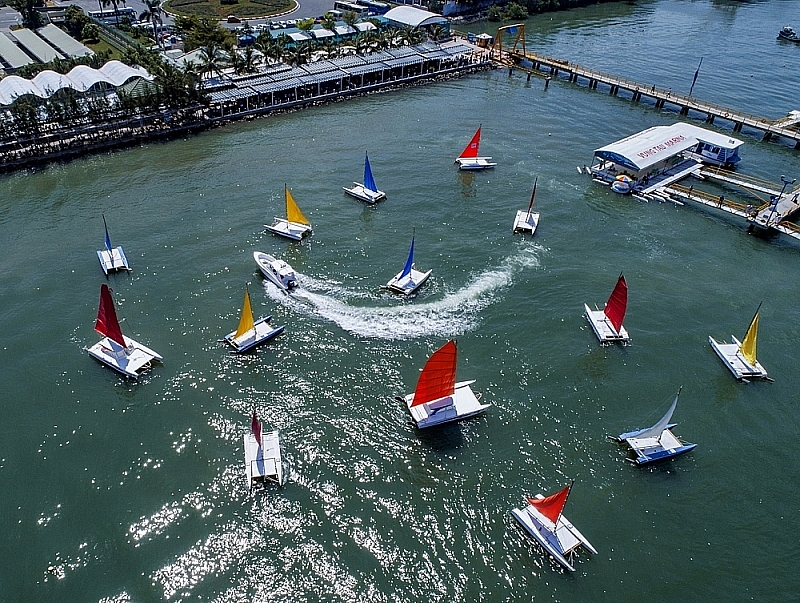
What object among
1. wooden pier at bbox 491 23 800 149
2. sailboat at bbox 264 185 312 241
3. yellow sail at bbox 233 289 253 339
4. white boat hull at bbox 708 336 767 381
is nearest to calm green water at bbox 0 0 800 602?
white boat hull at bbox 708 336 767 381

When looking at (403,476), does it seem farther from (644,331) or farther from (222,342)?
(644,331)

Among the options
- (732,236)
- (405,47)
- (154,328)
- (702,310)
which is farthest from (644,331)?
(405,47)

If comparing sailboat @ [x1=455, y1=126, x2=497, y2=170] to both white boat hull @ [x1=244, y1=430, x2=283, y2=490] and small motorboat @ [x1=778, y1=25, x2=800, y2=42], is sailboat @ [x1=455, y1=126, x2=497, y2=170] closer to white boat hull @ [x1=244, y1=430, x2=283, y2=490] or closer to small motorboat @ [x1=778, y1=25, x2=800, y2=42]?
white boat hull @ [x1=244, y1=430, x2=283, y2=490]

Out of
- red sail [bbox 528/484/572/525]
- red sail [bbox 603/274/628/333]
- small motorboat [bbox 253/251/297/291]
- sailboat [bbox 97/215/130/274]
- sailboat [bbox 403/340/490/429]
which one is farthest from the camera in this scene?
sailboat [bbox 97/215/130/274]

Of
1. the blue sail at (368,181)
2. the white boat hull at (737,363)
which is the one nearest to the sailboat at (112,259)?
the blue sail at (368,181)

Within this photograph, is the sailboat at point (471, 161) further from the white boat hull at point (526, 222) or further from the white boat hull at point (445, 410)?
the white boat hull at point (445, 410)

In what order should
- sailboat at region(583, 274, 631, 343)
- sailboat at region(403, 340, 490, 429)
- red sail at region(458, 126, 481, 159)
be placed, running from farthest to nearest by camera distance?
red sail at region(458, 126, 481, 159), sailboat at region(583, 274, 631, 343), sailboat at region(403, 340, 490, 429)

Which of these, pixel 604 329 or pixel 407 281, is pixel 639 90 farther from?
pixel 407 281
